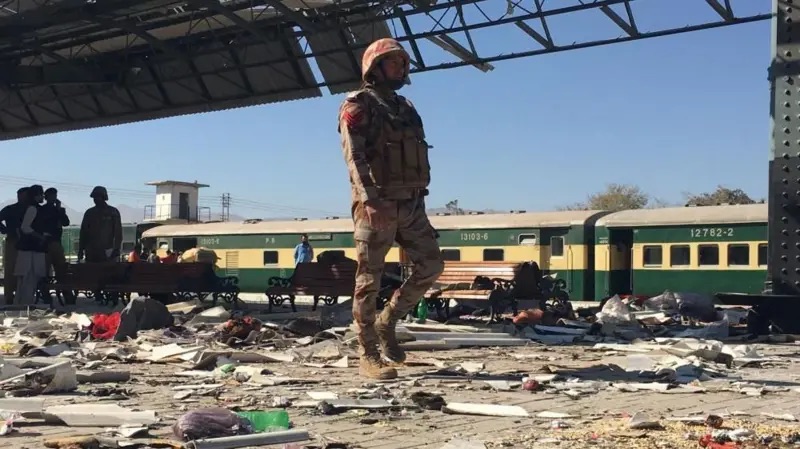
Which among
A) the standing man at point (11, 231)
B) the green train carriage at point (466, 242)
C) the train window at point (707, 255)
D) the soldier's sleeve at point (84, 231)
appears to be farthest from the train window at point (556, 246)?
the standing man at point (11, 231)

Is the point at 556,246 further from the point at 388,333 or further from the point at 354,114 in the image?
the point at 354,114

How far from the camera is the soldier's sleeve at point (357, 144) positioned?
6277mm

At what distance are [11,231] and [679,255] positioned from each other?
15.6m

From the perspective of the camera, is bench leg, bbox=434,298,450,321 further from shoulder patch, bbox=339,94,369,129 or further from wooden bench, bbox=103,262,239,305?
shoulder patch, bbox=339,94,369,129

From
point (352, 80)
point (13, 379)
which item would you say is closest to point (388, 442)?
point (13, 379)

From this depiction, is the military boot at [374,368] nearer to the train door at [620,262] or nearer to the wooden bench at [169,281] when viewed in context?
the wooden bench at [169,281]

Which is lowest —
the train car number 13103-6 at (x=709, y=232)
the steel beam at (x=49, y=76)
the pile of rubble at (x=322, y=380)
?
the pile of rubble at (x=322, y=380)

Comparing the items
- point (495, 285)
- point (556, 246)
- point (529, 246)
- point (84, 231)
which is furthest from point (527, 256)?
point (84, 231)

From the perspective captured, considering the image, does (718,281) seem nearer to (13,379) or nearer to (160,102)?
(160,102)

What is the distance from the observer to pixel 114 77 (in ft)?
76.4

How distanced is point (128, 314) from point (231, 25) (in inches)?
494

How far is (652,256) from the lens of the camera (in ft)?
80.5

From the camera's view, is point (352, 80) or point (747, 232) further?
point (747, 232)

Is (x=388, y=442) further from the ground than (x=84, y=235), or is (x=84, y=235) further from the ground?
(x=84, y=235)
